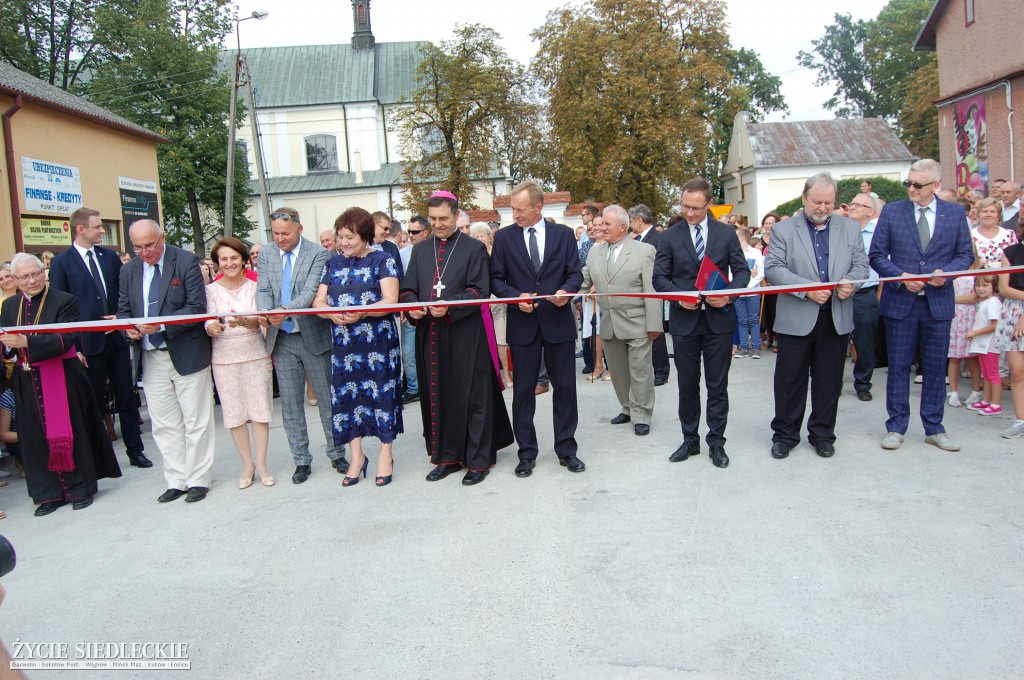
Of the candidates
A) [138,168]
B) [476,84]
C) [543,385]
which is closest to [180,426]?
[543,385]

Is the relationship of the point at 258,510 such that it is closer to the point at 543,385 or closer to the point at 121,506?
the point at 121,506

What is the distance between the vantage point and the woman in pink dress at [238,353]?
19.5 ft

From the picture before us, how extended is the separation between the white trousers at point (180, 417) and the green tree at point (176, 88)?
95.4 ft

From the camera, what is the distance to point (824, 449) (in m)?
5.91

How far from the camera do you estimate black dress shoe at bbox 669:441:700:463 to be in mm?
5996

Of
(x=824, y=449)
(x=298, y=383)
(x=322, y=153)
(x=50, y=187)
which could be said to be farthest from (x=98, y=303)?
(x=322, y=153)

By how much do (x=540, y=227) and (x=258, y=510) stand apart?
3017 millimetres

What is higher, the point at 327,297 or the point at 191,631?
the point at 327,297

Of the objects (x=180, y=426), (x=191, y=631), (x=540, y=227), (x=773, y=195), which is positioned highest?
(x=773, y=195)

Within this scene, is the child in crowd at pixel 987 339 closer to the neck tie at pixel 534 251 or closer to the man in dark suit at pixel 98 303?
the neck tie at pixel 534 251

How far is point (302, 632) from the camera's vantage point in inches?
142

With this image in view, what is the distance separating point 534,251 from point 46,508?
4.30 meters

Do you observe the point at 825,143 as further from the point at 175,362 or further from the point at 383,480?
the point at 175,362

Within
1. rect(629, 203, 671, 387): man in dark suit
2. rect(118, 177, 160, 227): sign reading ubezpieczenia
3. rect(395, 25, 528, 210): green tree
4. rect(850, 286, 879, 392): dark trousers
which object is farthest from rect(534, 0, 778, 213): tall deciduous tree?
rect(850, 286, 879, 392): dark trousers
